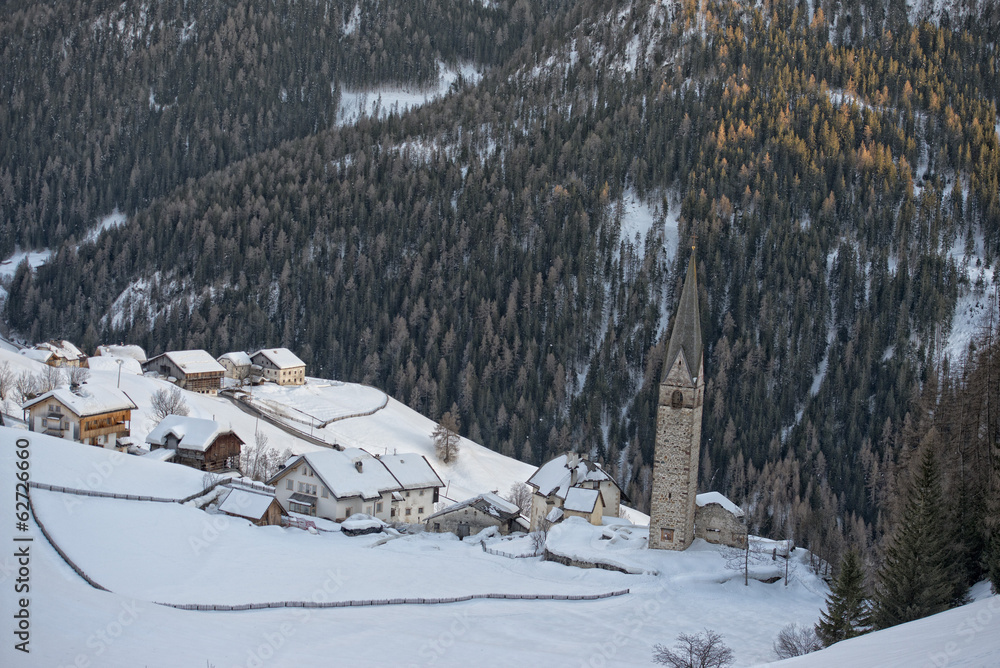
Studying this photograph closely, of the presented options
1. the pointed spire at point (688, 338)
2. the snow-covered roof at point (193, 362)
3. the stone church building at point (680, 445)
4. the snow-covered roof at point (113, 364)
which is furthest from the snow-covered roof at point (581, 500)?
the snow-covered roof at point (113, 364)

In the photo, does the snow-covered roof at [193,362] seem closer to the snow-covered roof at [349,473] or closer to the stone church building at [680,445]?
the snow-covered roof at [349,473]

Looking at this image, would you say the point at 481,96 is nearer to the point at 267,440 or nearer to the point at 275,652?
the point at 267,440

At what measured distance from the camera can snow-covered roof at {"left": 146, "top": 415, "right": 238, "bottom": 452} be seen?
224 feet

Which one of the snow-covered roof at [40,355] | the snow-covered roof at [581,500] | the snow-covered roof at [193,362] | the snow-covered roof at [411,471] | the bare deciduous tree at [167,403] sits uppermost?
the snow-covered roof at [581,500]

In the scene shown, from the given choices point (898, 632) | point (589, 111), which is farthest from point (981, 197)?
point (898, 632)

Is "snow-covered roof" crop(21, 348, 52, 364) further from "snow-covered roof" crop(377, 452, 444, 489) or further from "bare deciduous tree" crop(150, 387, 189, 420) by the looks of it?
"snow-covered roof" crop(377, 452, 444, 489)

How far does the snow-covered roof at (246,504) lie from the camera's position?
54312 millimetres

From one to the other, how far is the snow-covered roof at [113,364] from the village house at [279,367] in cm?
1423

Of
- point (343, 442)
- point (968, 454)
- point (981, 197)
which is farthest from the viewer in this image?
point (981, 197)

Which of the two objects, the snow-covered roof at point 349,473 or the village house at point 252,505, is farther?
the snow-covered roof at point 349,473

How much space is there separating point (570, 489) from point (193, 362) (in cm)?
6409

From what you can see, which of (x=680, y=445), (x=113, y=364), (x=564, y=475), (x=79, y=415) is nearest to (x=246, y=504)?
(x=79, y=415)

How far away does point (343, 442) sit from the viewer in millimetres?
90312

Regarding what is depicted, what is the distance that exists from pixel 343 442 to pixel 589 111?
361 feet
